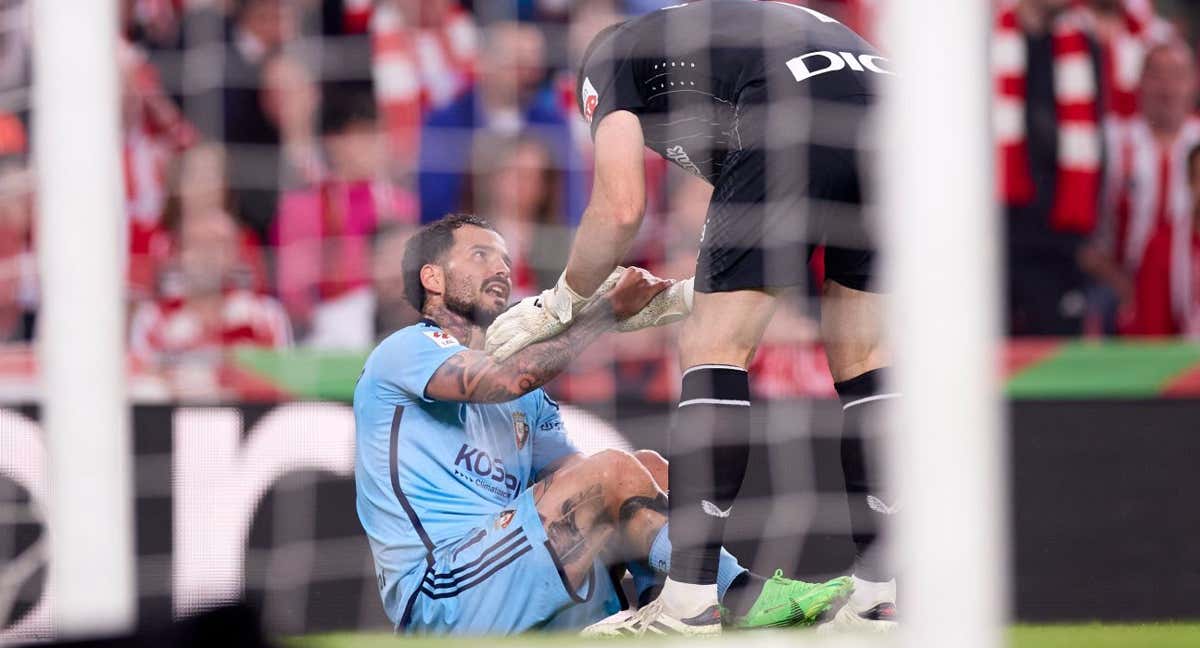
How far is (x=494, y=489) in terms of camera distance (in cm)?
289

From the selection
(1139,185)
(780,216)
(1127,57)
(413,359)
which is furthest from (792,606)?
(1127,57)

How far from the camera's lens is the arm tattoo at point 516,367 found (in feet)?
9.05

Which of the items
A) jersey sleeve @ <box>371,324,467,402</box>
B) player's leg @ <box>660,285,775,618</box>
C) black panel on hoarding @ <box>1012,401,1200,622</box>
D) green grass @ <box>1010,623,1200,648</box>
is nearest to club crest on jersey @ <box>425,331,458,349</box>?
jersey sleeve @ <box>371,324,467,402</box>

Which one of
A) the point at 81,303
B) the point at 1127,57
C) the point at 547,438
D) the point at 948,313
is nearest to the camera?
the point at 948,313

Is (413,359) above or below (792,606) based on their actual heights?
above

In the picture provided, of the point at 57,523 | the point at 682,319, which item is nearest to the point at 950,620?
the point at 57,523

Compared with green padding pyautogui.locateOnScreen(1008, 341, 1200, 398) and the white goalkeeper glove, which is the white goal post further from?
green padding pyautogui.locateOnScreen(1008, 341, 1200, 398)

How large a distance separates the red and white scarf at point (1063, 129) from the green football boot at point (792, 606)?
2.23 m

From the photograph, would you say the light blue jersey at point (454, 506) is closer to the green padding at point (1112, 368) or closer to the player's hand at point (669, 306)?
the player's hand at point (669, 306)

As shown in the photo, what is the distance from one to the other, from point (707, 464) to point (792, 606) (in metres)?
0.37

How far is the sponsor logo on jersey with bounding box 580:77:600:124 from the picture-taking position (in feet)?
8.93

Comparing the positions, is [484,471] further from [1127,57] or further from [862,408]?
[1127,57]

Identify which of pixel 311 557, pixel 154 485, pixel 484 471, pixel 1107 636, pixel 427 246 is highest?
pixel 427 246

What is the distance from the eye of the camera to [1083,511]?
12.2 ft
